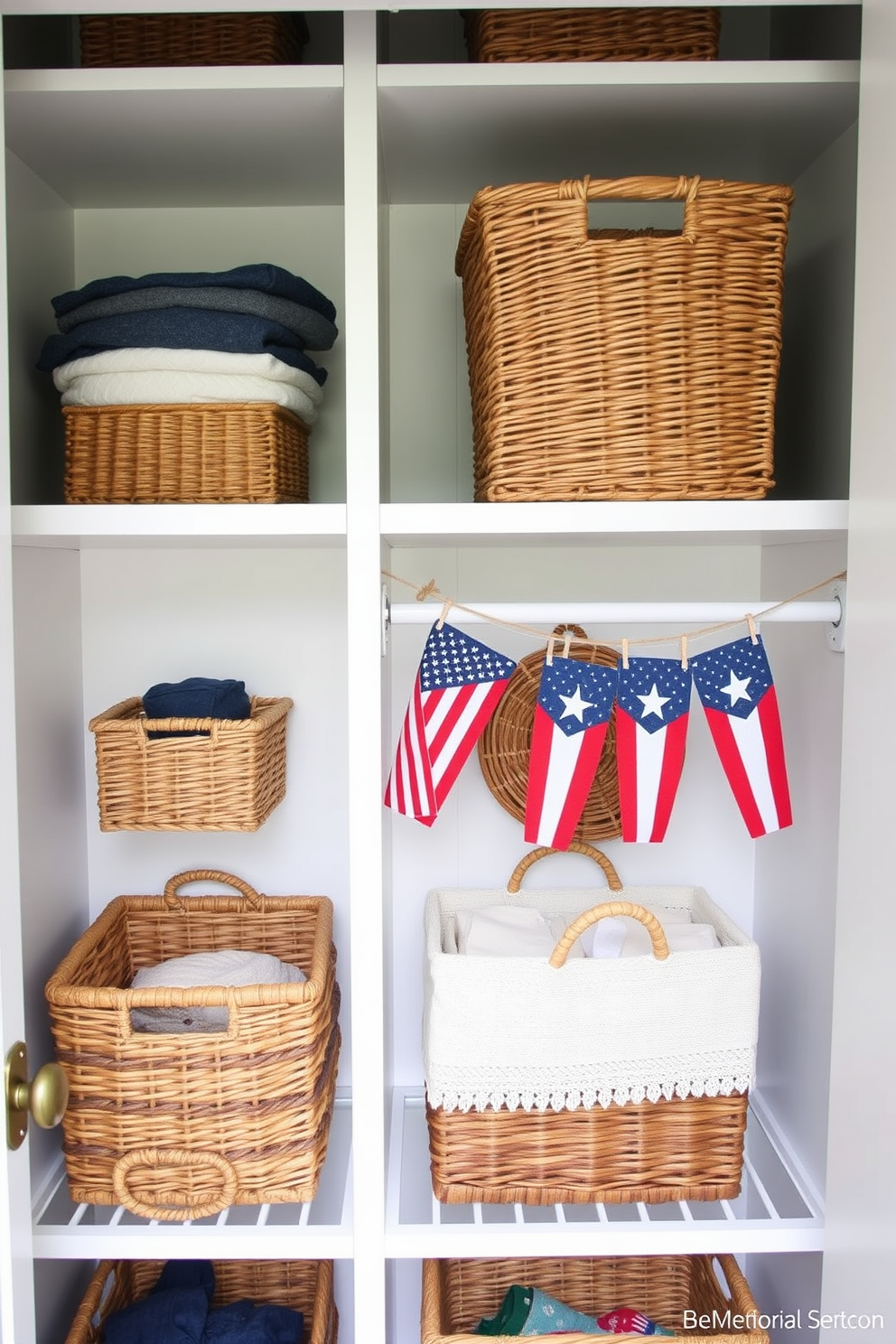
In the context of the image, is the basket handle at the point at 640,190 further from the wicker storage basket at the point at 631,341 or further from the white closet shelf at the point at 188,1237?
the white closet shelf at the point at 188,1237

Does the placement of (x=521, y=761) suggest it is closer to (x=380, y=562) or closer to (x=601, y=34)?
(x=380, y=562)

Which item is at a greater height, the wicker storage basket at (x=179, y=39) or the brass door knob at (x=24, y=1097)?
the wicker storage basket at (x=179, y=39)

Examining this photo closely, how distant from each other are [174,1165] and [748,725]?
88 cm

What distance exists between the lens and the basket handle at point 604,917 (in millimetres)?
1232

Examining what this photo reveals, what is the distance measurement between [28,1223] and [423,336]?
1.26 meters

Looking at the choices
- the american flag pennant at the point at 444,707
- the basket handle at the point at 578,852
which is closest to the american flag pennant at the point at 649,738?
the american flag pennant at the point at 444,707

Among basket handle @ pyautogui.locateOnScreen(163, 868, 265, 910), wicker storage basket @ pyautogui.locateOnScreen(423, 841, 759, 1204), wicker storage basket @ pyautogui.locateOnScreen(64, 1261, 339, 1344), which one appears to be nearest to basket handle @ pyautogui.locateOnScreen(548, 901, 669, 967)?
wicker storage basket @ pyautogui.locateOnScreen(423, 841, 759, 1204)

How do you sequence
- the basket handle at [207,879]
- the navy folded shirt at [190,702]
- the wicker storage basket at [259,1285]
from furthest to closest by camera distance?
1. the basket handle at [207,879]
2. the wicker storage basket at [259,1285]
3. the navy folded shirt at [190,702]

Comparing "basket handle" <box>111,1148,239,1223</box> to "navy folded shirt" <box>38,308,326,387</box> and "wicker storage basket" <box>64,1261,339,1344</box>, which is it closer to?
"wicker storage basket" <box>64,1261,339,1344</box>

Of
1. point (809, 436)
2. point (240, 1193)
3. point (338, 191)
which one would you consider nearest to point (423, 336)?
point (338, 191)

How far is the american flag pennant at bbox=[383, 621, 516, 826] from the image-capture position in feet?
4.37

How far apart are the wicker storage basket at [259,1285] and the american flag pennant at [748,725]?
3.06ft

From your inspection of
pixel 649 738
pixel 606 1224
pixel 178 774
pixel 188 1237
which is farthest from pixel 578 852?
pixel 188 1237

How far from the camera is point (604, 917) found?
4.11 ft
